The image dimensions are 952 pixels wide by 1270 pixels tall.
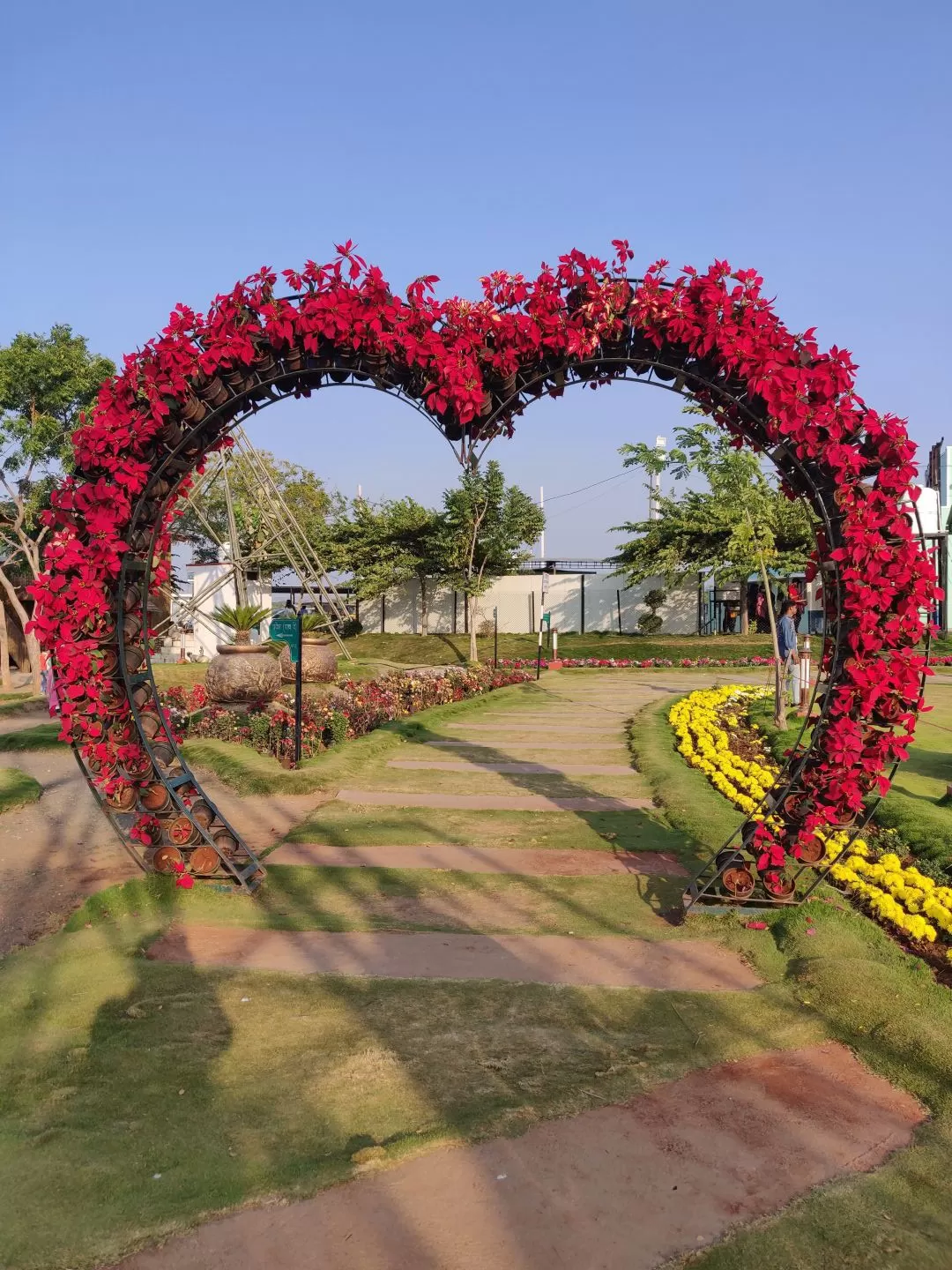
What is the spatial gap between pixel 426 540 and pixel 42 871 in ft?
102

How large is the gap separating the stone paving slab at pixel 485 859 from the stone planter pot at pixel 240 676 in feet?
21.4

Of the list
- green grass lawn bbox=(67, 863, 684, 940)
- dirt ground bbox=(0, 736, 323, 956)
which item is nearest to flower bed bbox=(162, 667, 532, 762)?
dirt ground bbox=(0, 736, 323, 956)

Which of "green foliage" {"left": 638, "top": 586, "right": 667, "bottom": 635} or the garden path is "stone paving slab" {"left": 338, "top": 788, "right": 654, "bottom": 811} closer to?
the garden path

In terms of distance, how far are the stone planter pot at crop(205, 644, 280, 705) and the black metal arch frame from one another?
749cm

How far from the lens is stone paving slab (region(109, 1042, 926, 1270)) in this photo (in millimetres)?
2500

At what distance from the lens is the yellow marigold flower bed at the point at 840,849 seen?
4.98 metres

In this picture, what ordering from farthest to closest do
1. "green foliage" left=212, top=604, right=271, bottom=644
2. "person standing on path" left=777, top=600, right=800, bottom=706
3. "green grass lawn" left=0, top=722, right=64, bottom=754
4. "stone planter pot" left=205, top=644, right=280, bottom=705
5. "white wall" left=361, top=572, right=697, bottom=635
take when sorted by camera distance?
"white wall" left=361, top=572, right=697, bottom=635 < "green foliage" left=212, top=604, right=271, bottom=644 < "stone planter pot" left=205, top=644, right=280, bottom=705 < "green grass lawn" left=0, top=722, right=64, bottom=754 < "person standing on path" left=777, top=600, right=800, bottom=706

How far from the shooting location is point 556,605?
39219 mm

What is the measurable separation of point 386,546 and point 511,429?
33.2 meters

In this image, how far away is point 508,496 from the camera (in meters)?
36.8

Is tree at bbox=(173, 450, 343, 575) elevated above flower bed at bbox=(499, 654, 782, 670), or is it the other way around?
tree at bbox=(173, 450, 343, 575)

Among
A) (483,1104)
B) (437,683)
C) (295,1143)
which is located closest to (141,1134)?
(295,1143)

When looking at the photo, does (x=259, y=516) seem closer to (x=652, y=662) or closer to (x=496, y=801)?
(x=652, y=662)

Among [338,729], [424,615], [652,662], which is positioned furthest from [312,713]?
[424,615]
